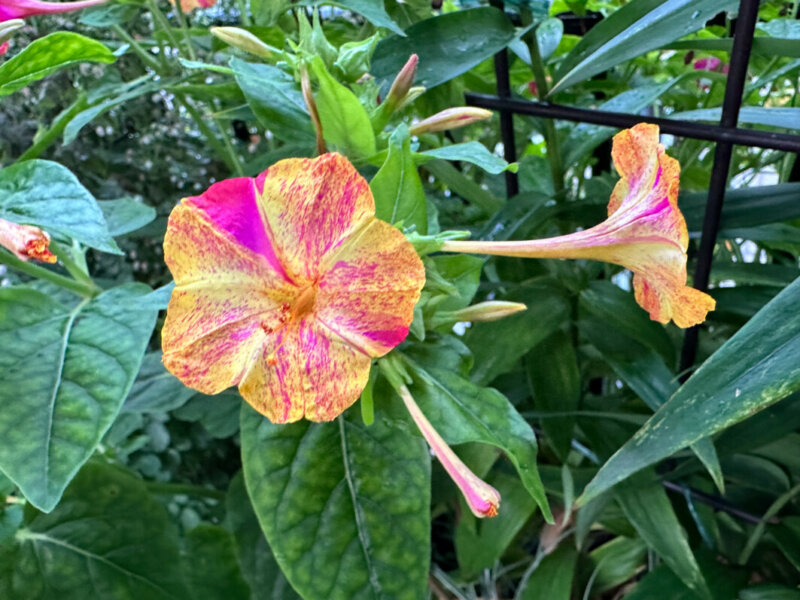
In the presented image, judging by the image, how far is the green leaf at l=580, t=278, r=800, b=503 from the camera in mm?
260

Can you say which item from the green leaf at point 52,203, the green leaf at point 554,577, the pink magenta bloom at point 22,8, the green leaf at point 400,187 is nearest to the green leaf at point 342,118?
the green leaf at point 400,187

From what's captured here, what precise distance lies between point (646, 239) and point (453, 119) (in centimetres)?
12

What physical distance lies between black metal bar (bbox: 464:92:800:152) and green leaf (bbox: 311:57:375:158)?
17 cm

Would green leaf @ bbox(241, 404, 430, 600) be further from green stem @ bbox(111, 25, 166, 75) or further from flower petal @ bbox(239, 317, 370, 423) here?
green stem @ bbox(111, 25, 166, 75)

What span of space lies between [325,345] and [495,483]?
0.39m

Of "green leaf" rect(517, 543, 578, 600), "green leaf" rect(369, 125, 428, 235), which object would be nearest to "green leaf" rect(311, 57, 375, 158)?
"green leaf" rect(369, 125, 428, 235)

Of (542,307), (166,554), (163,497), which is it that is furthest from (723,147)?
(163,497)

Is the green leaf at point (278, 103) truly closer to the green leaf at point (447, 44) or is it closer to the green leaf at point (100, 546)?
the green leaf at point (447, 44)

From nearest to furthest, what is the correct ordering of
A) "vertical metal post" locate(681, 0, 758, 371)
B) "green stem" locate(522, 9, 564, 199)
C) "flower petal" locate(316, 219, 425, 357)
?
"flower petal" locate(316, 219, 425, 357) → "vertical metal post" locate(681, 0, 758, 371) → "green stem" locate(522, 9, 564, 199)

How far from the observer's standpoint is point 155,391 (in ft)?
1.64

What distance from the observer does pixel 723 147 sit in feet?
1.26

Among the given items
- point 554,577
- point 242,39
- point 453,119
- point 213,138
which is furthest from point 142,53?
point 554,577

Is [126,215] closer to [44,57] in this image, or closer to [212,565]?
[44,57]

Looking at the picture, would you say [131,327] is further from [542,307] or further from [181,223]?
[542,307]
